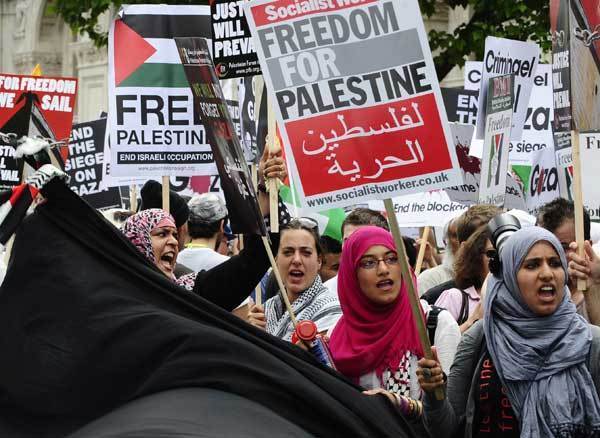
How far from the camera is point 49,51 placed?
40.7m

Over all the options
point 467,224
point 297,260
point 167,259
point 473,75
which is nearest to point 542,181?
point 473,75

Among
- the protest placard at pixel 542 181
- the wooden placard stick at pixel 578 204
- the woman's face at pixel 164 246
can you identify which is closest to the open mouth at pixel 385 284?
the wooden placard stick at pixel 578 204

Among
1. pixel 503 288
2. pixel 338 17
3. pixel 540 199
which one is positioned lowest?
pixel 540 199

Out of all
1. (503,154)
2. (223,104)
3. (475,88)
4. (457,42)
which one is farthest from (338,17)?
(457,42)

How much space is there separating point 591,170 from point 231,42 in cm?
194

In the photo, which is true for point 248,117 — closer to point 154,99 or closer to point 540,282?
point 154,99

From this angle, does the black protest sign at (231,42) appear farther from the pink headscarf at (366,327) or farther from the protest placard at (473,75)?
the protest placard at (473,75)

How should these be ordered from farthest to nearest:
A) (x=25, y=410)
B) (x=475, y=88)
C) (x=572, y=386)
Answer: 1. (x=475, y=88)
2. (x=572, y=386)
3. (x=25, y=410)

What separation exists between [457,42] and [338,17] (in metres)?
12.8

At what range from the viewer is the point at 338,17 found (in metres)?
5.15

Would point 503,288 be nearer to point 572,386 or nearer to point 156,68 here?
point 572,386

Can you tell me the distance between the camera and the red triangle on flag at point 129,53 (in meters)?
9.55

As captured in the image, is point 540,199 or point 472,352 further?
point 540,199

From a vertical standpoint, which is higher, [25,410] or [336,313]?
[25,410]
